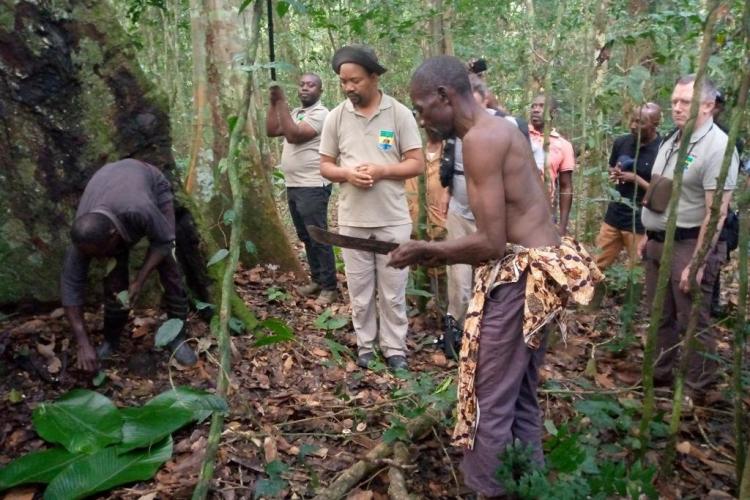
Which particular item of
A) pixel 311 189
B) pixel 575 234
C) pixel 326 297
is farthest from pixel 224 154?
pixel 575 234

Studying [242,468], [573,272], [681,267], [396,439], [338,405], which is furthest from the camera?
[681,267]

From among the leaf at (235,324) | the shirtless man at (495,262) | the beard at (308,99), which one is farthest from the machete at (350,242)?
the beard at (308,99)

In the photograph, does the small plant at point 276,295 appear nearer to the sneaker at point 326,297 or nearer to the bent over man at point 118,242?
the sneaker at point 326,297

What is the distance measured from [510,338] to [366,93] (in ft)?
7.05

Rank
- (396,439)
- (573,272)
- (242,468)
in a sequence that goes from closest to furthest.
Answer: (573,272) → (242,468) → (396,439)

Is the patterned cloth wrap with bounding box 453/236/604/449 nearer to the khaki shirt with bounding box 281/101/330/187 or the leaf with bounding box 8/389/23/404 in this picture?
the leaf with bounding box 8/389/23/404

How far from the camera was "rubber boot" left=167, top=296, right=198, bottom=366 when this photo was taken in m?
3.99

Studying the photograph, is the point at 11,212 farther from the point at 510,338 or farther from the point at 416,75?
the point at 510,338

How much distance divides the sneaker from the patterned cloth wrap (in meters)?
2.85

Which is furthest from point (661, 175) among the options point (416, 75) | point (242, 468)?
point (242, 468)

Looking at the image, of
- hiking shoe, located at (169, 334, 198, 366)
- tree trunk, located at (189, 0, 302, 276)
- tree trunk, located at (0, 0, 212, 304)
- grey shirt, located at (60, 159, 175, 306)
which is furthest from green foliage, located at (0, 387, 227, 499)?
tree trunk, located at (189, 0, 302, 276)

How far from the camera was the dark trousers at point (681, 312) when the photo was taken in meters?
4.14

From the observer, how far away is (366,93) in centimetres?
422

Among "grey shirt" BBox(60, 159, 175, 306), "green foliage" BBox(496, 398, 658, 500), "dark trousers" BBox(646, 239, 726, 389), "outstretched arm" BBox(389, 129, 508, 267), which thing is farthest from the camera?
"dark trousers" BBox(646, 239, 726, 389)
